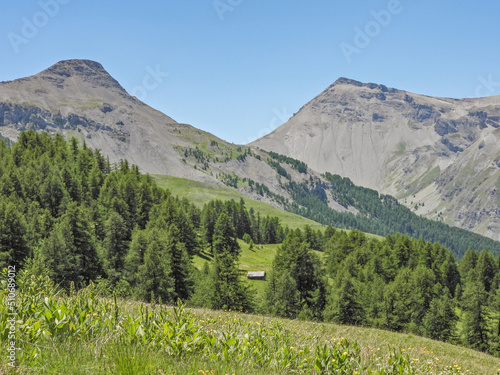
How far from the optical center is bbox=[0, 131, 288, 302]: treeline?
60438 mm

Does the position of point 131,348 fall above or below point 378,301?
above

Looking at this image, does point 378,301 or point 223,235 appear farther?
point 223,235

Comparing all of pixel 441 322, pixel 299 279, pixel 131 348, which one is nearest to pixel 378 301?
pixel 441 322

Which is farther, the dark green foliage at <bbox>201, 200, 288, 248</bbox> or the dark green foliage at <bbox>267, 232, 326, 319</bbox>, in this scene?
the dark green foliage at <bbox>201, 200, 288, 248</bbox>

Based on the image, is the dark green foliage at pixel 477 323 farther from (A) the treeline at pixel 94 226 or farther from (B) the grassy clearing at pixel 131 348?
(B) the grassy clearing at pixel 131 348

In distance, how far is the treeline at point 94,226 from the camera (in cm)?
6044

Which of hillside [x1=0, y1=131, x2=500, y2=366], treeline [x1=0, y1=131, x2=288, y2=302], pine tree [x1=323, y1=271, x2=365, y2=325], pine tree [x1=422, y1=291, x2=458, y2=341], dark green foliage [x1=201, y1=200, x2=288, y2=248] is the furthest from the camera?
dark green foliage [x1=201, y1=200, x2=288, y2=248]

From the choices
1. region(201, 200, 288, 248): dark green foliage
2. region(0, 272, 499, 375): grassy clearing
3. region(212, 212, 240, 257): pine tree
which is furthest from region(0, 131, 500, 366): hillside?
region(0, 272, 499, 375): grassy clearing

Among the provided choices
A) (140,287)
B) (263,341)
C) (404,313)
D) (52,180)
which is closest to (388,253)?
(404,313)

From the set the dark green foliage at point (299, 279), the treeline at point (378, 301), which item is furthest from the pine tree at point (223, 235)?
the dark green foliage at point (299, 279)

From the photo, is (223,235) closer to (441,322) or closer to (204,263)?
(204,263)

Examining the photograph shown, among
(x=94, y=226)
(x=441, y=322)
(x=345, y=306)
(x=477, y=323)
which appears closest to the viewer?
(x=345, y=306)

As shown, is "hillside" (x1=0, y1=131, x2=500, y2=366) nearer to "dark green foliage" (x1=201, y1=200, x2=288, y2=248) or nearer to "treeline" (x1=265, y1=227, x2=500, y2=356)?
"treeline" (x1=265, y1=227, x2=500, y2=356)

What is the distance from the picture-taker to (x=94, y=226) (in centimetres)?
8600
